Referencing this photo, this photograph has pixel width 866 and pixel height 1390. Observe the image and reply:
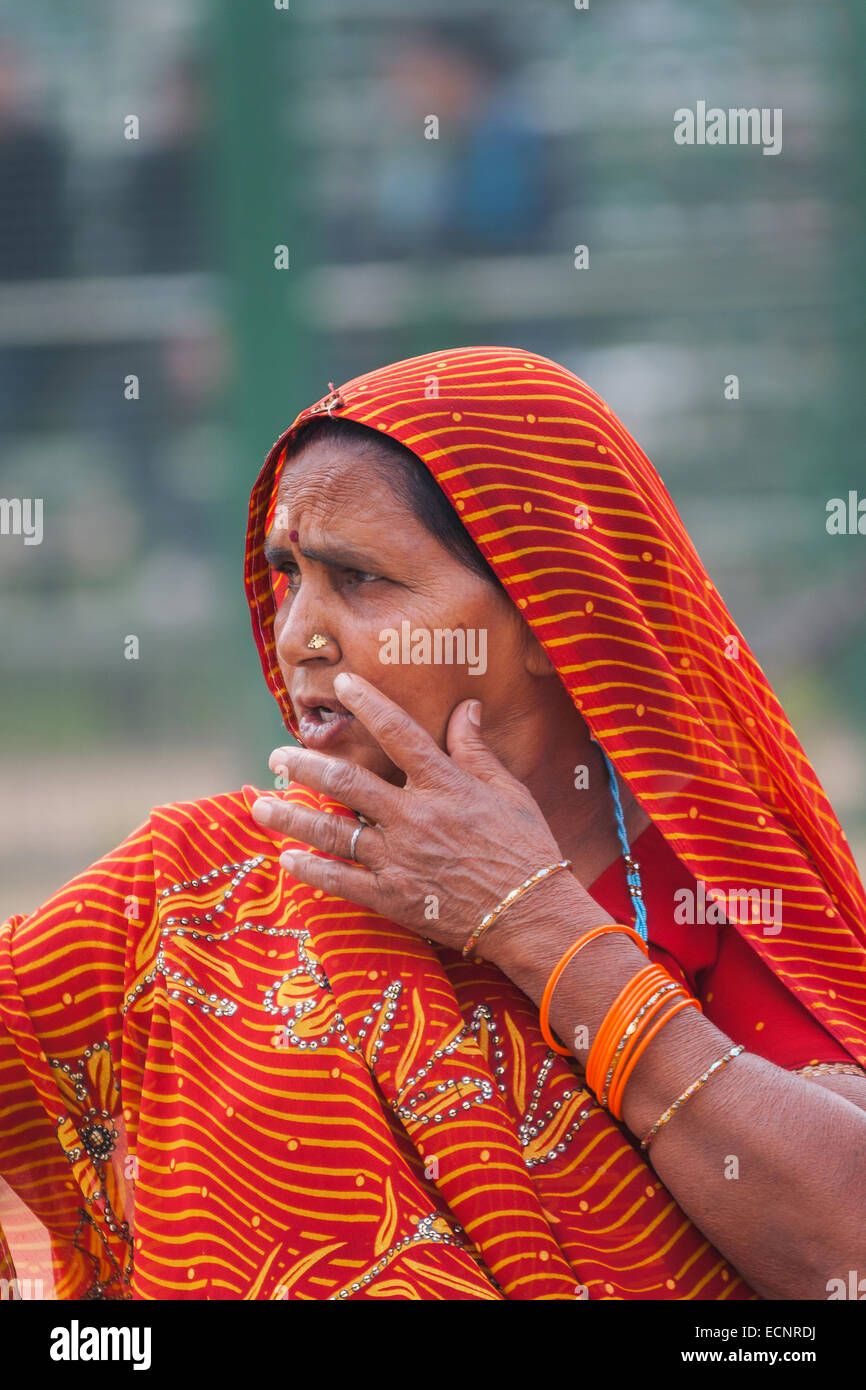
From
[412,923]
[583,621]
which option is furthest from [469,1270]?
[583,621]

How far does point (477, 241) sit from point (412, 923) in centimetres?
325

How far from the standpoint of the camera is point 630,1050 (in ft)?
5.20

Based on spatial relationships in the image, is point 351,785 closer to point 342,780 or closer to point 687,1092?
point 342,780

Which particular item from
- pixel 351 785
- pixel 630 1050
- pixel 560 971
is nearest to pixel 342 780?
pixel 351 785

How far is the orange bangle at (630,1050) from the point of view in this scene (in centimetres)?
158

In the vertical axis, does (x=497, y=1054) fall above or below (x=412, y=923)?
below

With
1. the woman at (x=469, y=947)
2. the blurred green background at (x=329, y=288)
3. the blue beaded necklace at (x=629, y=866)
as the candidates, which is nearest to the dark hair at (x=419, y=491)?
the woman at (x=469, y=947)

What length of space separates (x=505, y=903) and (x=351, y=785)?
237 mm

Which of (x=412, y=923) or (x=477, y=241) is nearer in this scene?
(x=412, y=923)

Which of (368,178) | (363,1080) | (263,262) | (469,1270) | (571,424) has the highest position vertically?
(368,178)

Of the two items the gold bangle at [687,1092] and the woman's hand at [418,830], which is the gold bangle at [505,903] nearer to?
the woman's hand at [418,830]

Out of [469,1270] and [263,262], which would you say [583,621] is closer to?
[469,1270]

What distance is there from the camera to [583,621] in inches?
70.7

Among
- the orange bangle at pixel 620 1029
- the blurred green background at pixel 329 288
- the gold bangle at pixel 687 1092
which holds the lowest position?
the gold bangle at pixel 687 1092
